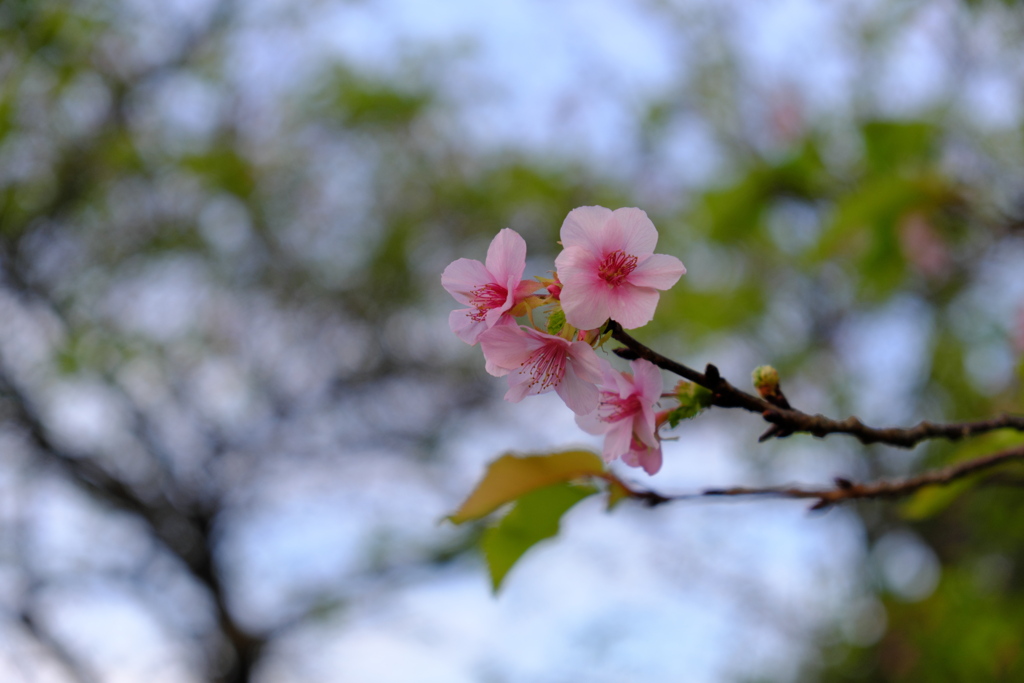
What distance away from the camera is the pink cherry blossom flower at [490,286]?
0.75 metres

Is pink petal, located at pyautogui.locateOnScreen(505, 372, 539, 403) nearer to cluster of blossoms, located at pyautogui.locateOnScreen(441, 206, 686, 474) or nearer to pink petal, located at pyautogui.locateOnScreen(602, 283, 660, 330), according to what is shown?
Answer: cluster of blossoms, located at pyautogui.locateOnScreen(441, 206, 686, 474)

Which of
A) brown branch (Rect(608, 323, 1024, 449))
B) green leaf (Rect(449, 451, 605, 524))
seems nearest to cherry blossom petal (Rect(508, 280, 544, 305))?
brown branch (Rect(608, 323, 1024, 449))

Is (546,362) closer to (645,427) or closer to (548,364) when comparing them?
(548,364)

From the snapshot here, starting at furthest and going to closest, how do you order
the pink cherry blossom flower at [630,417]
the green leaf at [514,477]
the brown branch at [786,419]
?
the green leaf at [514,477]
the pink cherry blossom flower at [630,417]
the brown branch at [786,419]

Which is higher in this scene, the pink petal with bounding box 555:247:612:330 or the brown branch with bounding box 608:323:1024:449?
the pink petal with bounding box 555:247:612:330

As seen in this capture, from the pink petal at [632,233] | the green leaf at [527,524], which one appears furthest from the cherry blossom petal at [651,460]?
the pink petal at [632,233]

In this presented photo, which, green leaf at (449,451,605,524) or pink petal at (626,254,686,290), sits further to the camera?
green leaf at (449,451,605,524)

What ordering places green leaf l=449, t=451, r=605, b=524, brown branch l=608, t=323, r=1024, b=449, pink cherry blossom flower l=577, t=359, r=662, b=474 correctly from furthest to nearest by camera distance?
green leaf l=449, t=451, r=605, b=524 < pink cherry blossom flower l=577, t=359, r=662, b=474 < brown branch l=608, t=323, r=1024, b=449

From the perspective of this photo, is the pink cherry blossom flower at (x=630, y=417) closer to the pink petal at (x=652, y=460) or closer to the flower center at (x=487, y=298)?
the pink petal at (x=652, y=460)

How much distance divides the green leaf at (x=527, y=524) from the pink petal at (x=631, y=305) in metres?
0.27

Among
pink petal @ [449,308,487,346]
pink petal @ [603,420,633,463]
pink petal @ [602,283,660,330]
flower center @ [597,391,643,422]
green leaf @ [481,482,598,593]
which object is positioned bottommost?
green leaf @ [481,482,598,593]

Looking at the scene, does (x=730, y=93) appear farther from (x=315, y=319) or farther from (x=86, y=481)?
(x=86, y=481)

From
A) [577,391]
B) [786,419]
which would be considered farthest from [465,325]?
[786,419]

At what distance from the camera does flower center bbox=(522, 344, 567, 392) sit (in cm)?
76
